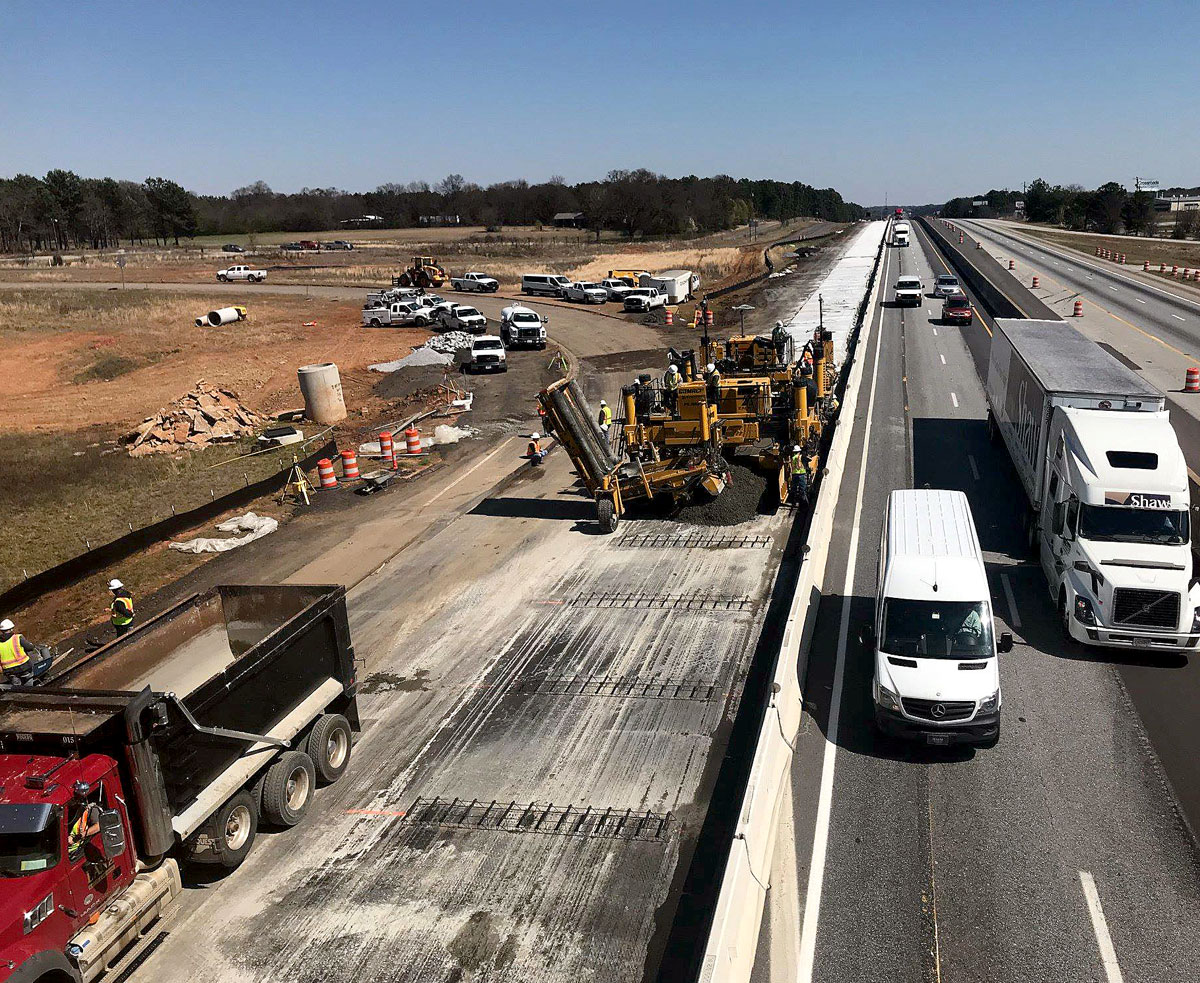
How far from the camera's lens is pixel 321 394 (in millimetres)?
33906

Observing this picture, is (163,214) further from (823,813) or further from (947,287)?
(823,813)

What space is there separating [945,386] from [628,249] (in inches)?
3346

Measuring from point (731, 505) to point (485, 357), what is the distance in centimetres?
2331

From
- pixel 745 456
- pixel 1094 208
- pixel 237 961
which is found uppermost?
pixel 1094 208

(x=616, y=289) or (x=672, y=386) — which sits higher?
(x=616, y=289)

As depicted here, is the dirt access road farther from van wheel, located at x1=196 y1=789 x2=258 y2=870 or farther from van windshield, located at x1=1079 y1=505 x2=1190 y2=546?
van windshield, located at x1=1079 y1=505 x2=1190 y2=546

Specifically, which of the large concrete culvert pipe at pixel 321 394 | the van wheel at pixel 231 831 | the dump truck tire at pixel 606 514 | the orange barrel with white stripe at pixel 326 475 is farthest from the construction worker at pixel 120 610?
the large concrete culvert pipe at pixel 321 394

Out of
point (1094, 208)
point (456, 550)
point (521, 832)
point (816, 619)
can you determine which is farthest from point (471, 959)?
point (1094, 208)

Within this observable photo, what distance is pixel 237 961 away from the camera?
939 centimetres

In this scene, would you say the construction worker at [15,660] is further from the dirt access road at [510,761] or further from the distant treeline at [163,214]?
the distant treeline at [163,214]

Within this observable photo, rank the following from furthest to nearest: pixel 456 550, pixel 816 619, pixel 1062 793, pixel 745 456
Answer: pixel 745 456 → pixel 456 550 → pixel 816 619 → pixel 1062 793

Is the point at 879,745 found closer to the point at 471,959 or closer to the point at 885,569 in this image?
the point at 885,569

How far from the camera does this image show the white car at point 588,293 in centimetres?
6512

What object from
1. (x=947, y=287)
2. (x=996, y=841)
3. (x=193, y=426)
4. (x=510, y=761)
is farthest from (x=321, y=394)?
(x=947, y=287)
